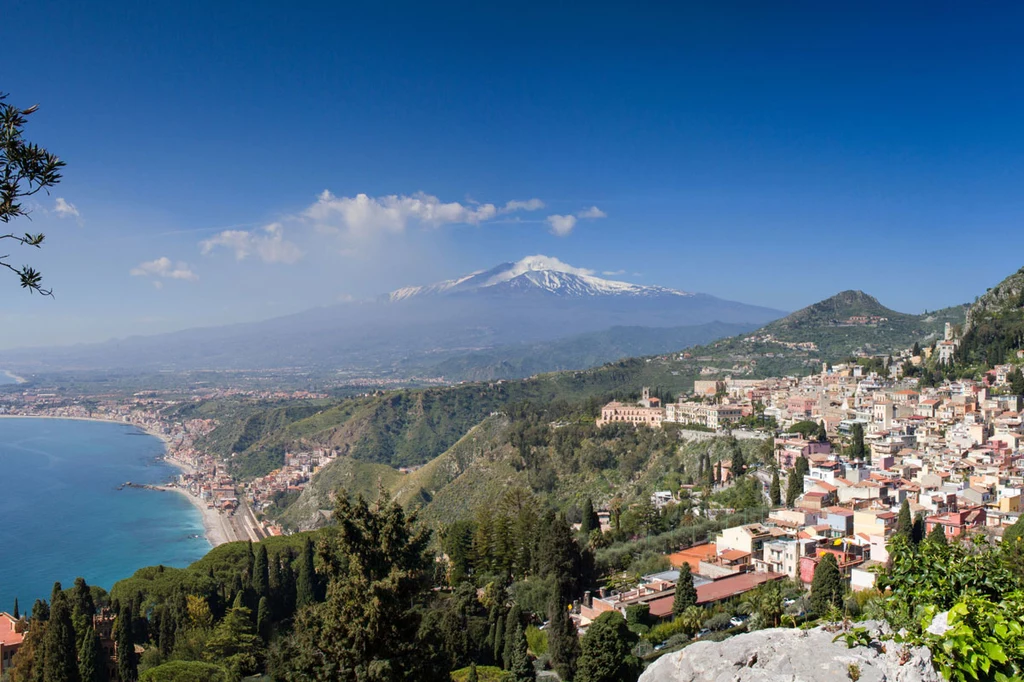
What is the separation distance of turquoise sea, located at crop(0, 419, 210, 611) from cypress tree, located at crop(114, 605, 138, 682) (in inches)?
535

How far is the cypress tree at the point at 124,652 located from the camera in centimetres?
1520

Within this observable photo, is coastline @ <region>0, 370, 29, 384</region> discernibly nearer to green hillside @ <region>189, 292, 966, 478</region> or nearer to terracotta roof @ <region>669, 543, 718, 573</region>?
green hillside @ <region>189, 292, 966, 478</region>

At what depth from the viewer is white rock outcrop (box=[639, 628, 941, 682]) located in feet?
8.33

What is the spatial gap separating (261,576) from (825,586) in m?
14.0

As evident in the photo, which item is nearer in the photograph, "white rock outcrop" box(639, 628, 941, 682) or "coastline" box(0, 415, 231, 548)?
"white rock outcrop" box(639, 628, 941, 682)

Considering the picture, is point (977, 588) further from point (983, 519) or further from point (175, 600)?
point (175, 600)

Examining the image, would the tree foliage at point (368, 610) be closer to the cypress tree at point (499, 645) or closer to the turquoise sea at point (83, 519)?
the cypress tree at point (499, 645)

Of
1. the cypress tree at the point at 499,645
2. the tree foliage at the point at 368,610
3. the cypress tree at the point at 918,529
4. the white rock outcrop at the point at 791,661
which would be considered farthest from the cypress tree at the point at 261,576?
the white rock outcrop at the point at 791,661

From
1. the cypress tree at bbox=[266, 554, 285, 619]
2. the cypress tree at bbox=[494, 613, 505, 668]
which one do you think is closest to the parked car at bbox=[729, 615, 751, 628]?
the cypress tree at bbox=[494, 613, 505, 668]

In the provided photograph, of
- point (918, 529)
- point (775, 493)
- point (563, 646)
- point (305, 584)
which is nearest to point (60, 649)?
point (305, 584)

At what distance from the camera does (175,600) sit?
17484mm

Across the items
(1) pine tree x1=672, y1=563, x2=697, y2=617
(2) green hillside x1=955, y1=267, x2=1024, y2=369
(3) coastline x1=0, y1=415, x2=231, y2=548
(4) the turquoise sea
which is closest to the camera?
(1) pine tree x1=672, y1=563, x2=697, y2=617

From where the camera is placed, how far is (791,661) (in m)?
2.74

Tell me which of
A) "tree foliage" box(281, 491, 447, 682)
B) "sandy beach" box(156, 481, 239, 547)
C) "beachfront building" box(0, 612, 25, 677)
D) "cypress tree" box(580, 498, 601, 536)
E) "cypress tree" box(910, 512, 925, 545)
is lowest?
"sandy beach" box(156, 481, 239, 547)
